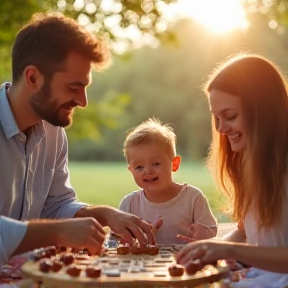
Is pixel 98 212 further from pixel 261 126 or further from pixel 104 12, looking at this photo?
pixel 104 12

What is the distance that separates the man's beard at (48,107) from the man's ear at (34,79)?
0.02 metres

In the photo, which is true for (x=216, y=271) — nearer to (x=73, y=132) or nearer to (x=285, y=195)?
(x=285, y=195)

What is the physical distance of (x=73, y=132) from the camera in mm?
11875

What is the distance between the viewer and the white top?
10.4 ft

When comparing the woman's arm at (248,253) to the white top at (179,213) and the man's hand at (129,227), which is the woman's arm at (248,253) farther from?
the white top at (179,213)

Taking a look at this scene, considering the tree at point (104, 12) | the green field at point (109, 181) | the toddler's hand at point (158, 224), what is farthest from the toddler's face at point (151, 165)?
the green field at point (109, 181)

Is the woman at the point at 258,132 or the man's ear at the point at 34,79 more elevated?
the man's ear at the point at 34,79

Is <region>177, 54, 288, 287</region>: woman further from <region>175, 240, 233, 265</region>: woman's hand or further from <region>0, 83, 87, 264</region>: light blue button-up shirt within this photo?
<region>0, 83, 87, 264</region>: light blue button-up shirt

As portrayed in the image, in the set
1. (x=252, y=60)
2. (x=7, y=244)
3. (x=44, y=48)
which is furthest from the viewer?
(x=44, y=48)

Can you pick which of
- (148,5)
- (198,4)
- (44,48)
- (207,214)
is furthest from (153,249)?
(198,4)

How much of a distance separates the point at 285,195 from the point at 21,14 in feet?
11.2

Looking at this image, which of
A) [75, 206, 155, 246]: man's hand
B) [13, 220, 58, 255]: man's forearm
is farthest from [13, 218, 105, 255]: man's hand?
[75, 206, 155, 246]: man's hand

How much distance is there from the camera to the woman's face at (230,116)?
2.48 m

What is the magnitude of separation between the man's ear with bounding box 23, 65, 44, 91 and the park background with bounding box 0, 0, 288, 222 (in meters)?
0.93
